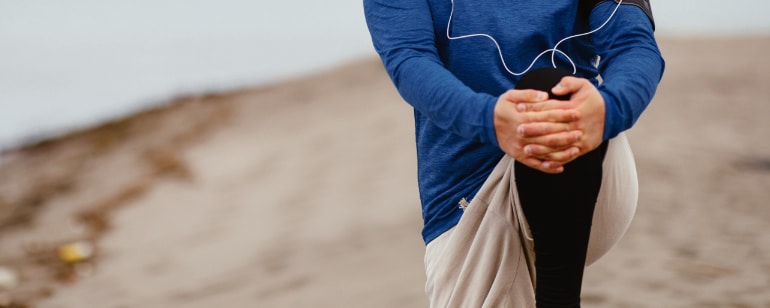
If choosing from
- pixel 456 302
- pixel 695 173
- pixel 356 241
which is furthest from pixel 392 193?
pixel 456 302

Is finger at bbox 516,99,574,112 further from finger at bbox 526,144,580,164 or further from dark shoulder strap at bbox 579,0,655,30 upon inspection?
dark shoulder strap at bbox 579,0,655,30

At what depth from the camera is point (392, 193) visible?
6.24m

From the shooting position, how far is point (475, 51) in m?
1.56

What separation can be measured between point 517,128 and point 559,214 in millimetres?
175

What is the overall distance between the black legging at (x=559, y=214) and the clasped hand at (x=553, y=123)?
3 cm

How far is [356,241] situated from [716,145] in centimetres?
331

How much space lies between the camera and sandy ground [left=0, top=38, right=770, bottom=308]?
12.9 ft

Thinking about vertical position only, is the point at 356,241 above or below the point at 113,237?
below

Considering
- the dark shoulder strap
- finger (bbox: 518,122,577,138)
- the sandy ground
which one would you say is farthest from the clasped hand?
the sandy ground

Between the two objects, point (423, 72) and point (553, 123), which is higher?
point (423, 72)

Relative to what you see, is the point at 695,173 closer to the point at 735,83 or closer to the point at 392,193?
the point at 392,193

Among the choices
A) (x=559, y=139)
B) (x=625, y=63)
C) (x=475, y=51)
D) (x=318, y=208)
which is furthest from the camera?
(x=318, y=208)

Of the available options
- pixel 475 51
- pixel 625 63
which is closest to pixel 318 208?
pixel 475 51

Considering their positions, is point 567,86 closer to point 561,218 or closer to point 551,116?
point 551,116
